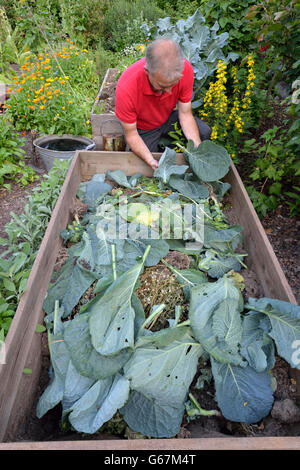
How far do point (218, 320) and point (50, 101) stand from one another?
3.76 m

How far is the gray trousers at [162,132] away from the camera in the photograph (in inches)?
133

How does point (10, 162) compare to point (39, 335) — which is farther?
point (10, 162)

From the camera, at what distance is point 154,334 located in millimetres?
1647

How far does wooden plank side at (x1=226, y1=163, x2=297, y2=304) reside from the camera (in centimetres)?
191

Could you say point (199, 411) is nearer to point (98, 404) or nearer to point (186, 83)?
point (98, 404)

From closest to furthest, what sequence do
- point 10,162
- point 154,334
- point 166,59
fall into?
point 154,334 < point 166,59 < point 10,162

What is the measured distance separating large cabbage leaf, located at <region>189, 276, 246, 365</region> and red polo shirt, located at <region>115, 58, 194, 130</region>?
6.17 ft

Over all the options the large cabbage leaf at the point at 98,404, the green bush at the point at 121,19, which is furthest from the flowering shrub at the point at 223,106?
→ the green bush at the point at 121,19

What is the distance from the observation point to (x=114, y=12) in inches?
290

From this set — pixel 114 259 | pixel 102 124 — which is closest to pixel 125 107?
pixel 102 124

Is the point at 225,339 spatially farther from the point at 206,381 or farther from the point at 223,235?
the point at 223,235

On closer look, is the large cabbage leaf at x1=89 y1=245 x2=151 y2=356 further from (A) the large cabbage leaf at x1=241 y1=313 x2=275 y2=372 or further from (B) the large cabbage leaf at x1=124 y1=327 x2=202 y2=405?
(A) the large cabbage leaf at x1=241 y1=313 x2=275 y2=372

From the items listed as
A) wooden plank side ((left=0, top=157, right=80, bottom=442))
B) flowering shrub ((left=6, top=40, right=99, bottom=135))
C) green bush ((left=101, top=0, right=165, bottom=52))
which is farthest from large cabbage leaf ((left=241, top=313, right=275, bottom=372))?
green bush ((left=101, top=0, right=165, bottom=52))

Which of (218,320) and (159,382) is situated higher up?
(218,320)
